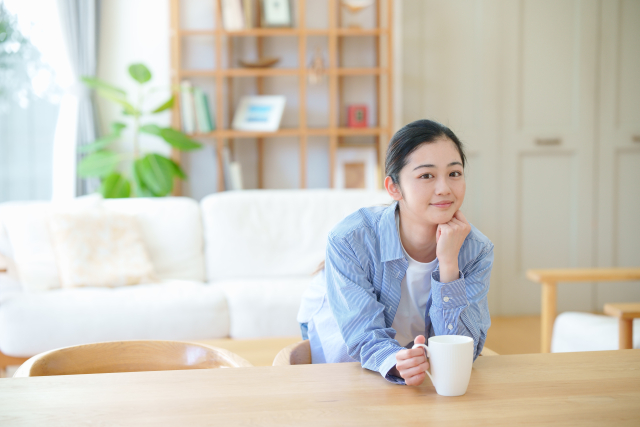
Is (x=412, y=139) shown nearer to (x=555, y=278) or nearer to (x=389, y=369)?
(x=389, y=369)

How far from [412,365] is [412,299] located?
350 mm

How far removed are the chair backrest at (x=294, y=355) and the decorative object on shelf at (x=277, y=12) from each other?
2.68 meters

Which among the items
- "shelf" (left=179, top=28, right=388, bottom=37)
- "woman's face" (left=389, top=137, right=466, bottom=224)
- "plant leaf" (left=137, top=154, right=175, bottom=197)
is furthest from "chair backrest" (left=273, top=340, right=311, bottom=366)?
"shelf" (left=179, top=28, right=388, bottom=37)

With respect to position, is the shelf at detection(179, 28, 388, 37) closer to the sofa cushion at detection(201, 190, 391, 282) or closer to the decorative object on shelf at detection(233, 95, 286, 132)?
the decorative object on shelf at detection(233, 95, 286, 132)

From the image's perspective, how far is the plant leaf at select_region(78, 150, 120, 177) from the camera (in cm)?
320

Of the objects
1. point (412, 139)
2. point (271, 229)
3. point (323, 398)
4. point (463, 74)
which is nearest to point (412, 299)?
point (412, 139)

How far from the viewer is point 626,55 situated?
373 centimetres

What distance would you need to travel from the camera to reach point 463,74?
12.0 ft

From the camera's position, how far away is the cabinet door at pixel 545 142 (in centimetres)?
367

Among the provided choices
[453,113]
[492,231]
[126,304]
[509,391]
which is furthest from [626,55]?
[509,391]

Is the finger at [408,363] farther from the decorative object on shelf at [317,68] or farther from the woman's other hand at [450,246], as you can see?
the decorative object on shelf at [317,68]

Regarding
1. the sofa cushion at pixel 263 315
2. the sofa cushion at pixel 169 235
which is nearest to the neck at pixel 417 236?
the sofa cushion at pixel 263 315

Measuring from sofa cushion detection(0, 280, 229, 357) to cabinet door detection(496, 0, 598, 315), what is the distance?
211 cm

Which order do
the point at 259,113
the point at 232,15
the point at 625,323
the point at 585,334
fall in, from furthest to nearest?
1. the point at 259,113
2. the point at 232,15
3. the point at 585,334
4. the point at 625,323
